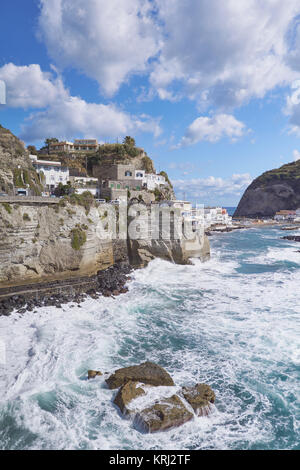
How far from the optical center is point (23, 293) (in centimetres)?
2245

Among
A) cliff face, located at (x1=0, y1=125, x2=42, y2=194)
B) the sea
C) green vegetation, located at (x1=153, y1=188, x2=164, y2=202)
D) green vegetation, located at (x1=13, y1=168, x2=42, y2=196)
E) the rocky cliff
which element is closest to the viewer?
the sea

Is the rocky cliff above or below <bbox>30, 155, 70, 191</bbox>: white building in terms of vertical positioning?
below

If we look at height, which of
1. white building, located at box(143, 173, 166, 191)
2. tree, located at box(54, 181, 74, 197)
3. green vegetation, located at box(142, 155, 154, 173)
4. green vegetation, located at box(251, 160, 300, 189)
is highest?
green vegetation, located at box(251, 160, 300, 189)

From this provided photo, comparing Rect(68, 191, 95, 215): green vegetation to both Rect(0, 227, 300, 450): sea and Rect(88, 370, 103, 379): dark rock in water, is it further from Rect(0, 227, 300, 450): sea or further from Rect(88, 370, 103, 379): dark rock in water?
Rect(88, 370, 103, 379): dark rock in water

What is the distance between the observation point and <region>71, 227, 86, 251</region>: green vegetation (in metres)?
27.4

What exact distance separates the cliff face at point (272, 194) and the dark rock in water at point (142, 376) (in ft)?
477

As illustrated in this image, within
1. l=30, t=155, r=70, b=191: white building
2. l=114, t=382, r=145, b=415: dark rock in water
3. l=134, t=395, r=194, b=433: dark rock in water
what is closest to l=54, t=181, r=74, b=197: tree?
l=30, t=155, r=70, b=191: white building

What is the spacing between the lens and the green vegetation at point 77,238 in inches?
1080

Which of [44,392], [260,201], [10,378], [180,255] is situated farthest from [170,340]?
[260,201]

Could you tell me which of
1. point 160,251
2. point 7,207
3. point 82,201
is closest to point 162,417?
point 7,207

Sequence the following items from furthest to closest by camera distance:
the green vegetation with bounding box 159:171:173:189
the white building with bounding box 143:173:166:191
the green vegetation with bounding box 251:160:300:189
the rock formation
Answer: the green vegetation with bounding box 251:160:300:189 → the green vegetation with bounding box 159:171:173:189 → the white building with bounding box 143:173:166:191 → the rock formation

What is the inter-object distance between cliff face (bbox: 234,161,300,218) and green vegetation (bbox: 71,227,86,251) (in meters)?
135

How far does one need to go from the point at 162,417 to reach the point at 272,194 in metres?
150

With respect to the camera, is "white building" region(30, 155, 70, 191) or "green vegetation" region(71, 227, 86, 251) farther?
"white building" region(30, 155, 70, 191)
